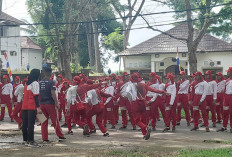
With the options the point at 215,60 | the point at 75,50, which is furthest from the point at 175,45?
the point at 75,50

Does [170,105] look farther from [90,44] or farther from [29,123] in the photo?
[90,44]

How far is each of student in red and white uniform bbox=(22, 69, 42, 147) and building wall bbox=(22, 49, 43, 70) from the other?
2041 inches

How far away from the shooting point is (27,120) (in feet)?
37.8

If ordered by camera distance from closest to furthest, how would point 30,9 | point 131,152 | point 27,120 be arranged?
point 131,152, point 27,120, point 30,9

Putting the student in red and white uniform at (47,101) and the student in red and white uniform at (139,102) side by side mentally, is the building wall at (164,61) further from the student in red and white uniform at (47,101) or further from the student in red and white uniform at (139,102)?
the student in red and white uniform at (47,101)

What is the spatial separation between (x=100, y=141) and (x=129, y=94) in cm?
162

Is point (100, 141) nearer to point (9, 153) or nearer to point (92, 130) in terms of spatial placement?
point (92, 130)

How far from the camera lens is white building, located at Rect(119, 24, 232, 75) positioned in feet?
133

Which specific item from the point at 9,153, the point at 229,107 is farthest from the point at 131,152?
the point at 229,107

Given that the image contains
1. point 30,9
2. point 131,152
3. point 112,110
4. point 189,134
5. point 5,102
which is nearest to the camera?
point 131,152

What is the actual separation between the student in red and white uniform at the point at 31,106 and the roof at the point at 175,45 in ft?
99.1

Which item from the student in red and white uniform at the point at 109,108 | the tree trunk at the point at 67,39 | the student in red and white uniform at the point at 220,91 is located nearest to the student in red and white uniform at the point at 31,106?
the student in red and white uniform at the point at 109,108

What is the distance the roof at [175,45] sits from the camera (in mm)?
40562

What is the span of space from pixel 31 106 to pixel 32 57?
54857 millimetres
